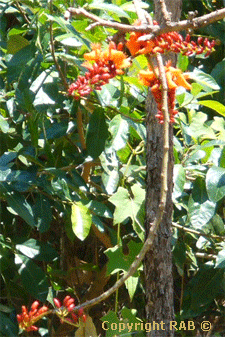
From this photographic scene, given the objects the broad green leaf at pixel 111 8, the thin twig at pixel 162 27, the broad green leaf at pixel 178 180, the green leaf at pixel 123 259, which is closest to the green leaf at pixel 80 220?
the green leaf at pixel 123 259

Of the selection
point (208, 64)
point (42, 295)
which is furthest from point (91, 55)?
point (208, 64)

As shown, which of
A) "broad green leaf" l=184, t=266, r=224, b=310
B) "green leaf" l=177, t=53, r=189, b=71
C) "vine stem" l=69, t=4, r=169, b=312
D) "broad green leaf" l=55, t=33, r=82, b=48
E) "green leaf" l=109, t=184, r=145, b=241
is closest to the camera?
"vine stem" l=69, t=4, r=169, b=312

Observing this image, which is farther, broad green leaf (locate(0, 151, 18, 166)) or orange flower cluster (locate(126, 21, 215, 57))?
broad green leaf (locate(0, 151, 18, 166))

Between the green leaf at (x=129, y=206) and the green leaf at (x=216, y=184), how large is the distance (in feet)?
0.55

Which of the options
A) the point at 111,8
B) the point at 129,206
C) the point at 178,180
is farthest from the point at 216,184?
the point at 111,8

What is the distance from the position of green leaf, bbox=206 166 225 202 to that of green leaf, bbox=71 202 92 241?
0.29 m

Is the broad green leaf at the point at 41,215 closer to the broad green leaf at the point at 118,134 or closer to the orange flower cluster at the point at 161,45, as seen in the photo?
the broad green leaf at the point at 118,134

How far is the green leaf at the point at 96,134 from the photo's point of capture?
1.39 meters

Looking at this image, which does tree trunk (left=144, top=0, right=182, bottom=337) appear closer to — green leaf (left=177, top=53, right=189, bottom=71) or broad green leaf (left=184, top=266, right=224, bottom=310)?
green leaf (left=177, top=53, right=189, bottom=71)

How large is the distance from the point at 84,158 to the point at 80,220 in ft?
0.74

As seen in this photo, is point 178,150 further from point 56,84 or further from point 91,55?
point 91,55

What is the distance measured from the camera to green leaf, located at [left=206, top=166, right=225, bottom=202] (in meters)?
1.25

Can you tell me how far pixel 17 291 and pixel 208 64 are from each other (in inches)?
40.2

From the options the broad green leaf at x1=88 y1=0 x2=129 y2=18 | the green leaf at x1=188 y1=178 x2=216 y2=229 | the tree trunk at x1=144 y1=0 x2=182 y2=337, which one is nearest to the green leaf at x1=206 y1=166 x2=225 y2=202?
the green leaf at x1=188 y1=178 x2=216 y2=229
